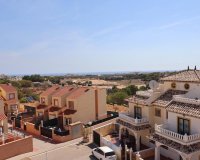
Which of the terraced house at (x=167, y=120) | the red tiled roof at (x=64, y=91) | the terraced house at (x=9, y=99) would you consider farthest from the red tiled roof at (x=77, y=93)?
the terraced house at (x=9, y=99)

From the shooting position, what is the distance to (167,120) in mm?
25172

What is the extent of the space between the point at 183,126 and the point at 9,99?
3569cm

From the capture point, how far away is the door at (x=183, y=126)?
2279 cm

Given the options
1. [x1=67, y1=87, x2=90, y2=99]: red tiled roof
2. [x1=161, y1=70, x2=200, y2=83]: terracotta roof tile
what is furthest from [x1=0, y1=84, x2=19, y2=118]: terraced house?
[x1=161, y1=70, x2=200, y2=83]: terracotta roof tile

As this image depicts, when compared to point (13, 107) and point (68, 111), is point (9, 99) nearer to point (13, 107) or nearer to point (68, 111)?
point (13, 107)

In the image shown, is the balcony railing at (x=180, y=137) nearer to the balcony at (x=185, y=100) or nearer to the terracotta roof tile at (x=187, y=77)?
the balcony at (x=185, y=100)

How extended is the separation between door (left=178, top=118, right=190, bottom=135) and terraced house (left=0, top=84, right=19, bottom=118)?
34366 millimetres

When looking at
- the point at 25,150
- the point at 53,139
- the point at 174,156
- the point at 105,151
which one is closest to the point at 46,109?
the point at 53,139

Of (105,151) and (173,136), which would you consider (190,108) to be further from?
(105,151)

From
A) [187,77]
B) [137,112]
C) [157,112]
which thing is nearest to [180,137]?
[157,112]

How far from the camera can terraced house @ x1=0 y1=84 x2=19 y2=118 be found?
49000 millimetres

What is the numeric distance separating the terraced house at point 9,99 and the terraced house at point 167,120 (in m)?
23.1

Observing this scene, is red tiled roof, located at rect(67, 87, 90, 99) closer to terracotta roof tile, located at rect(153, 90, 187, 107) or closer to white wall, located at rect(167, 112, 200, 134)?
terracotta roof tile, located at rect(153, 90, 187, 107)

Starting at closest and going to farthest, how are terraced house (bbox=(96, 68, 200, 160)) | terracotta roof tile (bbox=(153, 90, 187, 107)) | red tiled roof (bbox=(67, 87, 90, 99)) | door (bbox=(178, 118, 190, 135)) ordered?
terraced house (bbox=(96, 68, 200, 160)), door (bbox=(178, 118, 190, 135)), terracotta roof tile (bbox=(153, 90, 187, 107)), red tiled roof (bbox=(67, 87, 90, 99))
